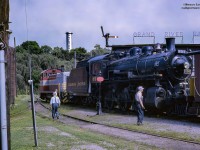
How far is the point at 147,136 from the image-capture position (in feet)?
43.1

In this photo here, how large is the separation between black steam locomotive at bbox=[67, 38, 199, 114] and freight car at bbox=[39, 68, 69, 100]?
8957mm

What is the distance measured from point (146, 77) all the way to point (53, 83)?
2253 cm

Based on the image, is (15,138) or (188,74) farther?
(188,74)

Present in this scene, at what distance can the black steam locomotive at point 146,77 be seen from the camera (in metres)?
20.0

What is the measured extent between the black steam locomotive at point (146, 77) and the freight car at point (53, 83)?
8957 millimetres

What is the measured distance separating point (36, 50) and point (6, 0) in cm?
9199

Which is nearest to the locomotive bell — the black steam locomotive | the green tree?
the black steam locomotive

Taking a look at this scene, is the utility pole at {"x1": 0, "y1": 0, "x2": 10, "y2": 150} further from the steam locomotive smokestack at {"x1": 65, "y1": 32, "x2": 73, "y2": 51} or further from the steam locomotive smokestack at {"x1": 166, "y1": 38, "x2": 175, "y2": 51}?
the steam locomotive smokestack at {"x1": 65, "y1": 32, "x2": 73, "y2": 51}

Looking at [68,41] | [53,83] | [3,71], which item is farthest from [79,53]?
[3,71]

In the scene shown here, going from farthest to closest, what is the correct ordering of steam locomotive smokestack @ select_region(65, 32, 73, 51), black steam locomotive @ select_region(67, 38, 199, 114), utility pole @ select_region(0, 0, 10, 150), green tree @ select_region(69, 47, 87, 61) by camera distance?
1. green tree @ select_region(69, 47, 87, 61)
2. steam locomotive smokestack @ select_region(65, 32, 73, 51)
3. black steam locomotive @ select_region(67, 38, 199, 114)
4. utility pole @ select_region(0, 0, 10, 150)

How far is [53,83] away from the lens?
42531mm

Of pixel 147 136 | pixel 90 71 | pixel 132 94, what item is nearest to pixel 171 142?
pixel 147 136

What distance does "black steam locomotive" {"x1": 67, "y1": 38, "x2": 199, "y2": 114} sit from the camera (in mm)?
19952

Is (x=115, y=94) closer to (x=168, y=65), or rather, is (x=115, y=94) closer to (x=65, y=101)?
(x=168, y=65)
